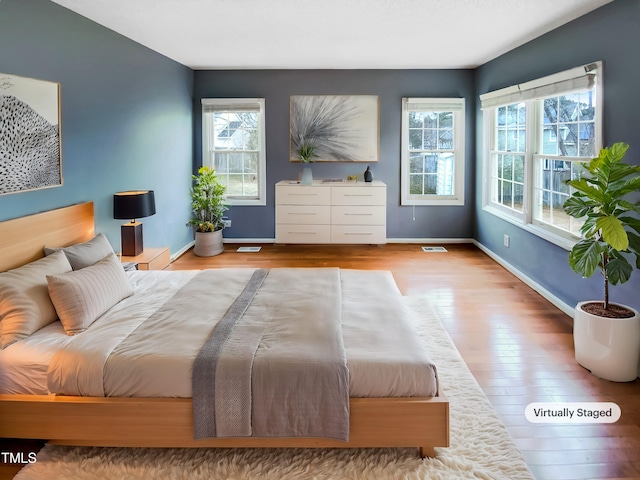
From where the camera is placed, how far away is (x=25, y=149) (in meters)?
3.41

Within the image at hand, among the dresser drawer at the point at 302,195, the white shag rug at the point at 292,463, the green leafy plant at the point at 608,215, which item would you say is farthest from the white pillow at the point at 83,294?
the dresser drawer at the point at 302,195

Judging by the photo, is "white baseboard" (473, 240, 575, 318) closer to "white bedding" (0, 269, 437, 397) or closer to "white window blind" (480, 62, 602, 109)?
"white window blind" (480, 62, 602, 109)

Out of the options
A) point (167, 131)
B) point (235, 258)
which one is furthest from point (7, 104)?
point (235, 258)

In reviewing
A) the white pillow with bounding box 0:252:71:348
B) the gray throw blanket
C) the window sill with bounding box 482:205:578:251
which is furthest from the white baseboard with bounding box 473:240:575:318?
the white pillow with bounding box 0:252:71:348

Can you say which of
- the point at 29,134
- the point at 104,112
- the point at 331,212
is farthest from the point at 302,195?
the point at 29,134

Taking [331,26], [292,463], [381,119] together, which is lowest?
[292,463]

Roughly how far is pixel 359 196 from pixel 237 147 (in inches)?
75.0

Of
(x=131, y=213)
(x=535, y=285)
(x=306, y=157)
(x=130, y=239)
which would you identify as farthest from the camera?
(x=306, y=157)

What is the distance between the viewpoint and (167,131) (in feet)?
20.6

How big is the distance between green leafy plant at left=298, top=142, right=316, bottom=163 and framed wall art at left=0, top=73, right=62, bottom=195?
3.98m

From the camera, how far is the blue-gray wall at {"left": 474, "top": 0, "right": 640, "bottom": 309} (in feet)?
11.6

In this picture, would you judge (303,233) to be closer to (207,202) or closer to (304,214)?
(304,214)

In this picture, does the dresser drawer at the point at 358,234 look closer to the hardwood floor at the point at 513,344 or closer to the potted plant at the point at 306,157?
the hardwood floor at the point at 513,344

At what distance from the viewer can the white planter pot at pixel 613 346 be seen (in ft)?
10.3
